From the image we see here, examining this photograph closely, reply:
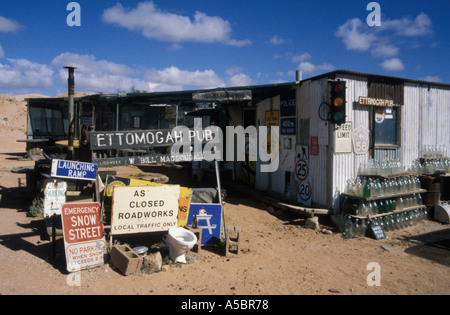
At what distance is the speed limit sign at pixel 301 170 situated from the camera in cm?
969

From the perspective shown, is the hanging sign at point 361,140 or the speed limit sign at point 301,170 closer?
the hanging sign at point 361,140

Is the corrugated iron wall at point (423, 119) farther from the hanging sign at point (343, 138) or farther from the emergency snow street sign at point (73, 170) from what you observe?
the emergency snow street sign at point (73, 170)

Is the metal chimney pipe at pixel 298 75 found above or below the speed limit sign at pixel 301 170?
above

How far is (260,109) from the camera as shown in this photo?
37.8 ft

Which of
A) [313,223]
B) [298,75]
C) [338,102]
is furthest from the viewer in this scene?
[298,75]

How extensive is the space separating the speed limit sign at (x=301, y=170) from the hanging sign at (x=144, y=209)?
Result: 4.27 metres

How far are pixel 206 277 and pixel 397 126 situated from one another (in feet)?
26.2

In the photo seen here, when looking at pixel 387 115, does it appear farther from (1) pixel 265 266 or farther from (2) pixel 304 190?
(1) pixel 265 266

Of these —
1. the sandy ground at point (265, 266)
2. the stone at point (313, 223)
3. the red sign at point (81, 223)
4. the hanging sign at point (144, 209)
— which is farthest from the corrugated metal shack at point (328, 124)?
the red sign at point (81, 223)

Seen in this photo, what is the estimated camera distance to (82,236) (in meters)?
5.81

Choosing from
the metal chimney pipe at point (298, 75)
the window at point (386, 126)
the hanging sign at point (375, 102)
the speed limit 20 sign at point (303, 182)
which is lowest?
the speed limit 20 sign at point (303, 182)

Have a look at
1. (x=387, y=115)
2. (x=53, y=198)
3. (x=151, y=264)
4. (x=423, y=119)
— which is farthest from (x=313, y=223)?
(x=53, y=198)

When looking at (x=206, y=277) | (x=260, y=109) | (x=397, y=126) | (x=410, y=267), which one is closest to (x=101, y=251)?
(x=206, y=277)

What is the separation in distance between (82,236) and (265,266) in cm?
329
